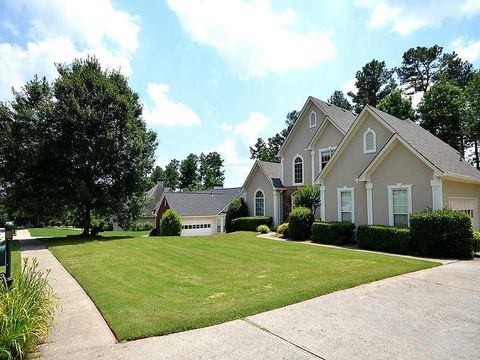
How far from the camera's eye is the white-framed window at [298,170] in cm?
2445

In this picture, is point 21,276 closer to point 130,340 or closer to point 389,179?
point 130,340

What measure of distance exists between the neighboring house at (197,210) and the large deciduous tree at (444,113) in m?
21.7

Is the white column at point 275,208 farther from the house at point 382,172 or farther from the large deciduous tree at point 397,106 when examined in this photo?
the large deciduous tree at point 397,106

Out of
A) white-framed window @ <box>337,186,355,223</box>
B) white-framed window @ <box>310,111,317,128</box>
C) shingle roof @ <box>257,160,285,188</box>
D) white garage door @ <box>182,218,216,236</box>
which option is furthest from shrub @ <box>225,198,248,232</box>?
white-framed window @ <box>337,186,355,223</box>

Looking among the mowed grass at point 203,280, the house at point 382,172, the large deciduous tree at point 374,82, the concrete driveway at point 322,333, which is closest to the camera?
the concrete driveway at point 322,333

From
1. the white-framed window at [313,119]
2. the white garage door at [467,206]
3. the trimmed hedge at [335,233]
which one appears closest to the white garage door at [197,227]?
the white-framed window at [313,119]

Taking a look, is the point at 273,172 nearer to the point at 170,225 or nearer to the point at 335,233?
the point at 170,225

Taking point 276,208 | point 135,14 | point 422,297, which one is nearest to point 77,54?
point 135,14

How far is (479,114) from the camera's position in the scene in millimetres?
26156

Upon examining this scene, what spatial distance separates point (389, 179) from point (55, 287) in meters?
14.5

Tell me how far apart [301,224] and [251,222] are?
7002 millimetres

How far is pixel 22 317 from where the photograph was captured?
12.5 feet

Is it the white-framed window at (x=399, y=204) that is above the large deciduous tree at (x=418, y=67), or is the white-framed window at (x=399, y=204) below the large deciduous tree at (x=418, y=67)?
below

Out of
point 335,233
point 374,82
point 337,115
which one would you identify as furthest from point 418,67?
point 335,233
